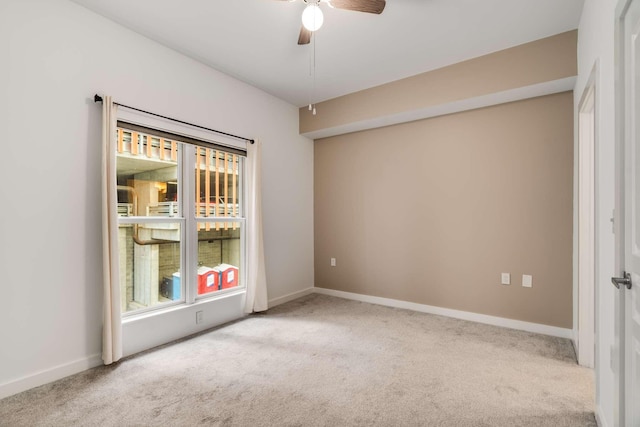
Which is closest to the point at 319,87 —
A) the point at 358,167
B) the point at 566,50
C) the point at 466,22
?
the point at 358,167

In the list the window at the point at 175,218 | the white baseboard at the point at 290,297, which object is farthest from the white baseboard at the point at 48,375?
the white baseboard at the point at 290,297

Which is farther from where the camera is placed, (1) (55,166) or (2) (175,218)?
(2) (175,218)

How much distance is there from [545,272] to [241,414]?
10.1ft

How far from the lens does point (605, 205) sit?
Result: 5.45 ft

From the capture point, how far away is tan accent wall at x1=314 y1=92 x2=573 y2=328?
309 centimetres

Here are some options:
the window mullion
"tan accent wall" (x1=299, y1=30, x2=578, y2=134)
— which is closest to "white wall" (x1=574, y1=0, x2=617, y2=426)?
"tan accent wall" (x1=299, y1=30, x2=578, y2=134)

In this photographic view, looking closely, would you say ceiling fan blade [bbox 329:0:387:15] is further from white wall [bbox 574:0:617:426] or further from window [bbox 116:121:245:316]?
window [bbox 116:121:245:316]

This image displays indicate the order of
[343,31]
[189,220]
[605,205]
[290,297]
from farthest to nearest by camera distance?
[290,297]
[189,220]
[343,31]
[605,205]

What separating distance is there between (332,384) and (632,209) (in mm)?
1956

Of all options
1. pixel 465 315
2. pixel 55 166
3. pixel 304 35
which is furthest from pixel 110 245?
pixel 465 315

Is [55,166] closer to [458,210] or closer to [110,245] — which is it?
[110,245]

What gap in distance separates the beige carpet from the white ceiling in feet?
9.20

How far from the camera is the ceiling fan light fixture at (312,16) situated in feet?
6.57

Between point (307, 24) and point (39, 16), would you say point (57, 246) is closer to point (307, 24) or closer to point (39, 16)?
point (39, 16)
